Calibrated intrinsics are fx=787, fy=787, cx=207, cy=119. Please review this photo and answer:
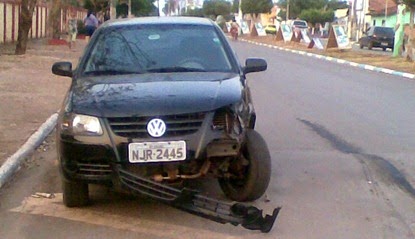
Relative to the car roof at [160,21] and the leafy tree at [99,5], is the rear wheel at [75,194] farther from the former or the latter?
the leafy tree at [99,5]

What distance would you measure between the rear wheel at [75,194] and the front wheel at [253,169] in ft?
4.08

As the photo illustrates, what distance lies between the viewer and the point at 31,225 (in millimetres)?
6539

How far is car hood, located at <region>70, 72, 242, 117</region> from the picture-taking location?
6.40 m

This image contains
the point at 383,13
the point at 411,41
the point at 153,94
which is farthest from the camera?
the point at 383,13

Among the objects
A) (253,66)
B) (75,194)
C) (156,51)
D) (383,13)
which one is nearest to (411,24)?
(253,66)

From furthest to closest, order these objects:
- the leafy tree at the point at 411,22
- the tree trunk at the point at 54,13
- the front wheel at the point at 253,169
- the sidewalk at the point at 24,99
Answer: the tree trunk at the point at 54,13, the leafy tree at the point at 411,22, the sidewalk at the point at 24,99, the front wheel at the point at 253,169

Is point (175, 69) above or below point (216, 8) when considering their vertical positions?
above

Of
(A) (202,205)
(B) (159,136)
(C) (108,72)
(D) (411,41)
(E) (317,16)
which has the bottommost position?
(A) (202,205)

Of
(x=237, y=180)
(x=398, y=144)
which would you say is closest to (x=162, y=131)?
(x=237, y=180)

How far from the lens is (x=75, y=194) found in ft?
22.6

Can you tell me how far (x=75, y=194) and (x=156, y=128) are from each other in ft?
3.63

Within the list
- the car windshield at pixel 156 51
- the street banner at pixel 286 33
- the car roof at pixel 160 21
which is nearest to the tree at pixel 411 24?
the car roof at pixel 160 21

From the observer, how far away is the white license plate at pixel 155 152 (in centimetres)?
629

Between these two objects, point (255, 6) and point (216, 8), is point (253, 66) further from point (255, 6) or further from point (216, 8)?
point (216, 8)
